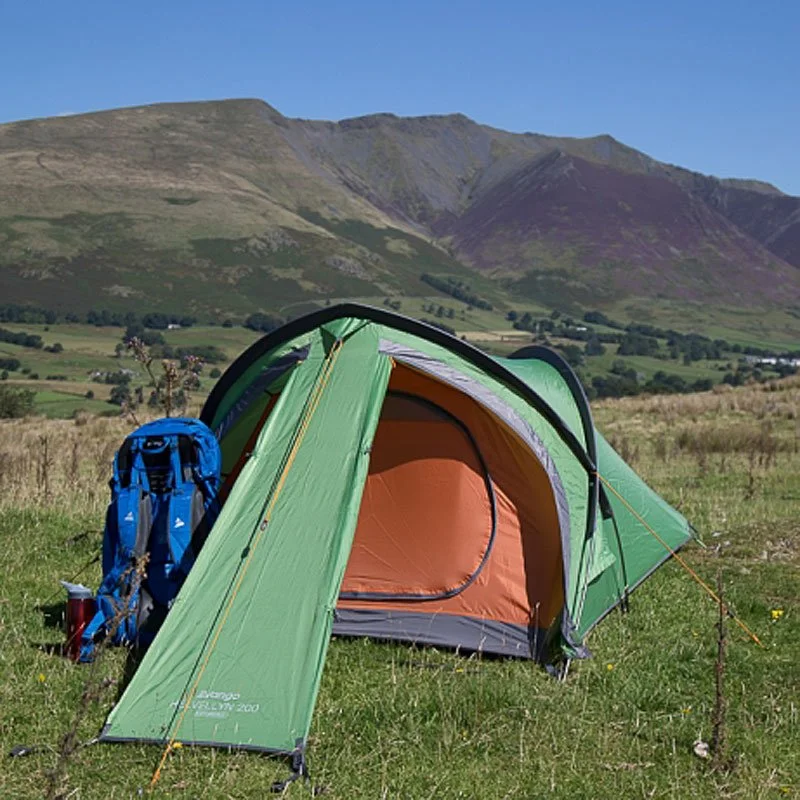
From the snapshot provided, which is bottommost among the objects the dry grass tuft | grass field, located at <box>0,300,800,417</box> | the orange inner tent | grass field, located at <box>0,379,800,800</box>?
grass field, located at <box>0,300,800,417</box>

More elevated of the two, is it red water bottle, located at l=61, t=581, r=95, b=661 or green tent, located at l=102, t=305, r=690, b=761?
green tent, located at l=102, t=305, r=690, b=761

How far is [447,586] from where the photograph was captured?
28.6 ft

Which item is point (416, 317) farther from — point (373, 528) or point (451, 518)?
point (451, 518)

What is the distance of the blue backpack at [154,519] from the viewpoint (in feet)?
25.1

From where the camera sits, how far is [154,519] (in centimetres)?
773

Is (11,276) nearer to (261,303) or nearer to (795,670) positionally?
(261,303)

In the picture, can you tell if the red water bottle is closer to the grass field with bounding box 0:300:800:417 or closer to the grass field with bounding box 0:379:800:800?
the grass field with bounding box 0:379:800:800

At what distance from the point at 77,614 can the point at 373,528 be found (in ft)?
7.96

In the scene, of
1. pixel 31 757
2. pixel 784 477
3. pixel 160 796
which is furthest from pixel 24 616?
pixel 784 477

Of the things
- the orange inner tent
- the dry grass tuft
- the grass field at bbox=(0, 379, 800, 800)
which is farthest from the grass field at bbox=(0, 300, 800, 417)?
the orange inner tent

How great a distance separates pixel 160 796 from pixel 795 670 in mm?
4419

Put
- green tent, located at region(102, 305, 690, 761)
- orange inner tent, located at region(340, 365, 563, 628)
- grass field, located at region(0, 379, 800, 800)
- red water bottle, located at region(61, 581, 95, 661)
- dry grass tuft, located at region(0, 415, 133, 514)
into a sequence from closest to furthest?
grass field, located at region(0, 379, 800, 800) < green tent, located at region(102, 305, 690, 761) < red water bottle, located at region(61, 581, 95, 661) < orange inner tent, located at region(340, 365, 563, 628) < dry grass tuft, located at region(0, 415, 133, 514)

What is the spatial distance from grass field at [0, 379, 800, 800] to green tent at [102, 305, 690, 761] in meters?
0.29

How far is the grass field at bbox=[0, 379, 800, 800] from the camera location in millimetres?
5622
